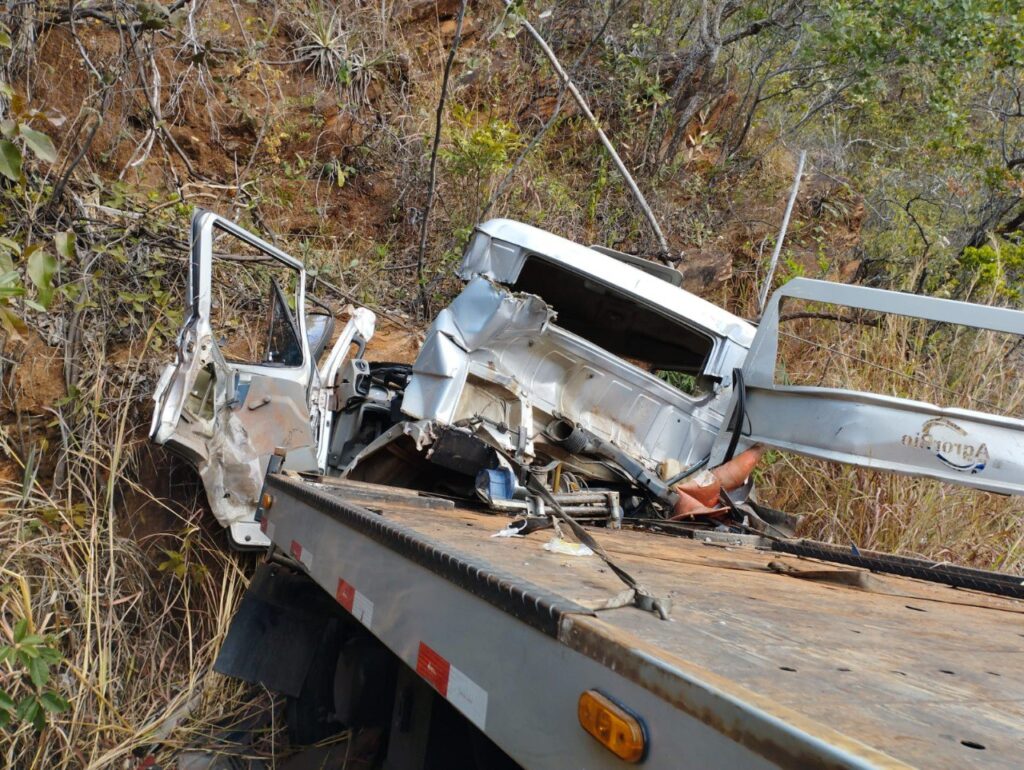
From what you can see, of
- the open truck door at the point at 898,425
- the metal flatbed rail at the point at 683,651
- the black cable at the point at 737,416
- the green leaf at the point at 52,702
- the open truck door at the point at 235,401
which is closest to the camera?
the metal flatbed rail at the point at 683,651

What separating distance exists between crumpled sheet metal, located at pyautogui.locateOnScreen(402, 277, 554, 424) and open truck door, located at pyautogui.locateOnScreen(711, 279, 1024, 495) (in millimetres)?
1269

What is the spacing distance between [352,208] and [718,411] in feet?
18.4

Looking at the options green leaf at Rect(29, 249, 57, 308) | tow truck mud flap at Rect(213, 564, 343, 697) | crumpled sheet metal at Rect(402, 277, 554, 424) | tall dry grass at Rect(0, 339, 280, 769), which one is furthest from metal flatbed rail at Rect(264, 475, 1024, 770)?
crumpled sheet metal at Rect(402, 277, 554, 424)

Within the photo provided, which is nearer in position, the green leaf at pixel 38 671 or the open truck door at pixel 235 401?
the green leaf at pixel 38 671

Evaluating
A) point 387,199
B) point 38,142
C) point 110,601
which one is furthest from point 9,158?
point 387,199

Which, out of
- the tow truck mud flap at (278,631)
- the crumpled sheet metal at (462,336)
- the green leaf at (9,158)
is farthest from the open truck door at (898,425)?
the green leaf at (9,158)

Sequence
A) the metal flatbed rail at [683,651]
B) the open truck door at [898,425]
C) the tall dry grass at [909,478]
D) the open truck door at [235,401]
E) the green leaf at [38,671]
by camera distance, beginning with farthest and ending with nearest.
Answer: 1. the tall dry grass at [909,478]
2. the open truck door at [235,401]
3. the open truck door at [898,425]
4. the green leaf at [38,671]
5. the metal flatbed rail at [683,651]

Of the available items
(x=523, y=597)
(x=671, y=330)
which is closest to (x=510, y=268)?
(x=671, y=330)

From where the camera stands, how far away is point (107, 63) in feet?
20.2

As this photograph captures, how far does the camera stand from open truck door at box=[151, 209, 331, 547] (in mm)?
3770

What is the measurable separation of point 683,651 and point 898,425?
2458 millimetres

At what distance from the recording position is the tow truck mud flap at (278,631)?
2514mm

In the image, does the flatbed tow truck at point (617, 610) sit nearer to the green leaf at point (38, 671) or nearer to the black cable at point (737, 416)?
the black cable at point (737, 416)

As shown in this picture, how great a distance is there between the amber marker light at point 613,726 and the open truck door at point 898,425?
8.37 feet
